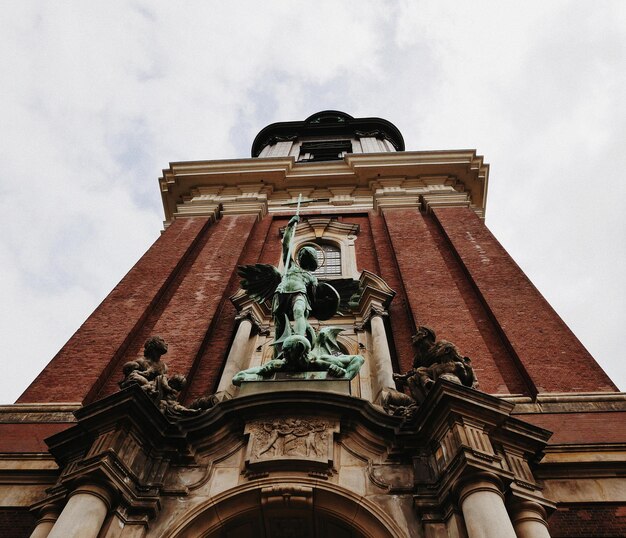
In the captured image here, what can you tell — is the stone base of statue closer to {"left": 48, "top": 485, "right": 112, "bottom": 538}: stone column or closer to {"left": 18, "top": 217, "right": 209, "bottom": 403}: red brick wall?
{"left": 48, "top": 485, "right": 112, "bottom": 538}: stone column

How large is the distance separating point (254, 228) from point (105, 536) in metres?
11.1

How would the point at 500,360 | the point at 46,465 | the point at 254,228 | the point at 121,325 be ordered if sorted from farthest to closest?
the point at 254,228 → the point at 121,325 → the point at 500,360 → the point at 46,465

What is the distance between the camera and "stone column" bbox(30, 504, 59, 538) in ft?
20.3

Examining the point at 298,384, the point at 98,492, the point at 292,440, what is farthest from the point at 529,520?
the point at 98,492

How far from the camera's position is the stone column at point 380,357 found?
931cm

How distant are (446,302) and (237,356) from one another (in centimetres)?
410

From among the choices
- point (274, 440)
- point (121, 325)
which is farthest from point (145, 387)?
point (121, 325)

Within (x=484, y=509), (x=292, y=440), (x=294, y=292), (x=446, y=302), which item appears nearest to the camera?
(x=484, y=509)

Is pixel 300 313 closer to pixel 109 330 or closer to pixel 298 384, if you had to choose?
pixel 298 384

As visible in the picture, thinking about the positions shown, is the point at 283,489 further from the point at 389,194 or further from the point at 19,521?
the point at 389,194

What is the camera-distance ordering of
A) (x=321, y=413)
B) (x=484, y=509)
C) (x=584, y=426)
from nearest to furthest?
(x=484, y=509) → (x=321, y=413) → (x=584, y=426)

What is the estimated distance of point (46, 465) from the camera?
Answer: 298 inches

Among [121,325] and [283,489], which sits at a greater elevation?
[121,325]

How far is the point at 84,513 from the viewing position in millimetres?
5770
